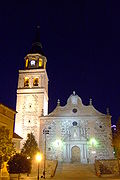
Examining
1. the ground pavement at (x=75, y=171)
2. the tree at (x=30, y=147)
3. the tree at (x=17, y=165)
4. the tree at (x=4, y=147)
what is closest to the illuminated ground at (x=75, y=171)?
the ground pavement at (x=75, y=171)

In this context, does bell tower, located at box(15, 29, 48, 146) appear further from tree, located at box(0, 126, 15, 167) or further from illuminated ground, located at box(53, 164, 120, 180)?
tree, located at box(0, 126, 15, 167)

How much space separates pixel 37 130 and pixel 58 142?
4.11 metres

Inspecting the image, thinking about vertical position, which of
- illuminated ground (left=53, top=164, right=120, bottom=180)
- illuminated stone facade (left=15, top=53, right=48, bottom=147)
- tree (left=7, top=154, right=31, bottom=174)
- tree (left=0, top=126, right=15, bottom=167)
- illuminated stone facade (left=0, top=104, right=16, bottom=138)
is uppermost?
illuminated stone facade (left=15, top=53, right=48, bottom=147)

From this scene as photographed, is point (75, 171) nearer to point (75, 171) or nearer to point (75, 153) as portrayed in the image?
point (75, 171)

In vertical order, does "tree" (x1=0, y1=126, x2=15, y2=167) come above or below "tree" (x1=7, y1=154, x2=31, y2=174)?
above

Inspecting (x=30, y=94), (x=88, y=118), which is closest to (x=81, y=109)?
(x=88, y=118)

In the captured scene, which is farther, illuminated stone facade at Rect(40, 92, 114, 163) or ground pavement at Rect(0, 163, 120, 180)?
illuminated stone facade at Rect(40, 92, 114, 163)

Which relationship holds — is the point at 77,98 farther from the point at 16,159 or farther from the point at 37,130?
the point at 16,159

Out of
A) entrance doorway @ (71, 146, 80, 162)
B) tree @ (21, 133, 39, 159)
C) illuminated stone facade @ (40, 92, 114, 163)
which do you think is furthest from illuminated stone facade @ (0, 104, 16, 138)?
entrance doorway @ (71, 146, 80, 162)

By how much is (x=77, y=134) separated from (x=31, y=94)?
35.6 ft

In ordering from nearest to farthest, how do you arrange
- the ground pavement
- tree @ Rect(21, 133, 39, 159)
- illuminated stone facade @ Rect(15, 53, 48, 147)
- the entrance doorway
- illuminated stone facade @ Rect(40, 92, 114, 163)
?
the ground pavement
tree @ Rect(21, 133, 39, 159)
illuminated stone facade @ Rect(40, 92, 114, 163)
the entrance doorway
illuminated stone facade @ Rect(15, 53, 48, 147)

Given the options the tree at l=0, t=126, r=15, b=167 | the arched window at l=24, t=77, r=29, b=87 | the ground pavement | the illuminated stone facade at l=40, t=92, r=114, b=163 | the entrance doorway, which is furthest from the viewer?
the arched window at l=24, t=77, r=29, b=87

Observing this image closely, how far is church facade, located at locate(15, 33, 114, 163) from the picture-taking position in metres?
37.1

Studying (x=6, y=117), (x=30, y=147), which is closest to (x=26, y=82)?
(x=30, y=147)
